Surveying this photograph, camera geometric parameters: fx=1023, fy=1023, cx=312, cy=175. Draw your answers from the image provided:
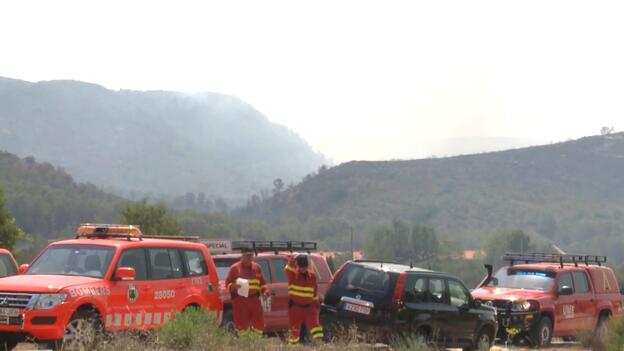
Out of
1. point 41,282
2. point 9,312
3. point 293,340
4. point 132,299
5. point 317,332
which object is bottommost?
point 293,340

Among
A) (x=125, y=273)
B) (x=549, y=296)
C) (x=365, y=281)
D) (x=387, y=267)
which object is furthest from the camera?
(x=549, y=296)

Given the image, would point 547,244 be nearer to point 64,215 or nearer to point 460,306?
point 64,215

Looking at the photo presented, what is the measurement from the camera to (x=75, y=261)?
46.4 feet

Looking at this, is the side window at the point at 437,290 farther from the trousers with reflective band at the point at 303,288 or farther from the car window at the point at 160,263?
the car window at the point at 160,263

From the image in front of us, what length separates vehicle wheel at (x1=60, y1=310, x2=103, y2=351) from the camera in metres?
12.3

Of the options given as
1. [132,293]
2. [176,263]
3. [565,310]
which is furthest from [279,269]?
[565,310]

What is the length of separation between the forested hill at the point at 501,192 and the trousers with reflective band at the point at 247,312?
327 feet

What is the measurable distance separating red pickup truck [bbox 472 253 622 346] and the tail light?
4.34 metres

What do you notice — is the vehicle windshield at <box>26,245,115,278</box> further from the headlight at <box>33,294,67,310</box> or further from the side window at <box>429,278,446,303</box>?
the side window at <box>429,278,446,303</box>

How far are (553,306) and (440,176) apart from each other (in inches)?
4211

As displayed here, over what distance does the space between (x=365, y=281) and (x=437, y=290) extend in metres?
1.34

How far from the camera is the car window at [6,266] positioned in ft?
52.3

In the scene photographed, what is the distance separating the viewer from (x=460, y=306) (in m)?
16.8

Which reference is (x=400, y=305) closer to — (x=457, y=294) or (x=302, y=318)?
(x=302, y=318)
